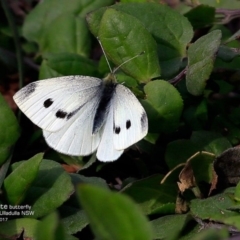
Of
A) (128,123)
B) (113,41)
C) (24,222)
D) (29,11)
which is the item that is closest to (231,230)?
(128,123)

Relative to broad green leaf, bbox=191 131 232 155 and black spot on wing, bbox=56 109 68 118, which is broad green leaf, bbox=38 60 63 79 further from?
broad green leaf, bbox=191 131 232 155

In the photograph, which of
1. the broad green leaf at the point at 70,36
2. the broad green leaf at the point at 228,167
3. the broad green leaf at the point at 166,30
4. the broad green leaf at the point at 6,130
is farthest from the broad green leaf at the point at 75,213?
the broad green leaf at the point at 70,36

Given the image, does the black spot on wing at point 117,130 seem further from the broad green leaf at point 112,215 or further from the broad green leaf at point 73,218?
the broad green leaf at point 112,215

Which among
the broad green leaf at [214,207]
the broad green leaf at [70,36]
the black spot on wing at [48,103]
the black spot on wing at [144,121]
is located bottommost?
the broad green leaf at [214,207]

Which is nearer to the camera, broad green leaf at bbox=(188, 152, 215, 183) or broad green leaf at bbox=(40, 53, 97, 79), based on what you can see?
broad green leaf at bbox=(188, 152, 215, 183)

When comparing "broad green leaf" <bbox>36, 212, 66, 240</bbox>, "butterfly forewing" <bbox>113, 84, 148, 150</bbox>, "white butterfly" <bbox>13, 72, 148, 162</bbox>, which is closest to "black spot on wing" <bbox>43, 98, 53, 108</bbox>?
"white butterfly" <bbox>13, 72, 148, 162</bbox>

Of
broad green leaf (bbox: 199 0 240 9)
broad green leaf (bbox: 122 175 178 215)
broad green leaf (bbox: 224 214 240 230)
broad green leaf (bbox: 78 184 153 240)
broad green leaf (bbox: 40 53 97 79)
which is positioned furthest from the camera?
broad green leaf (bbox: 199 0 240 9)
